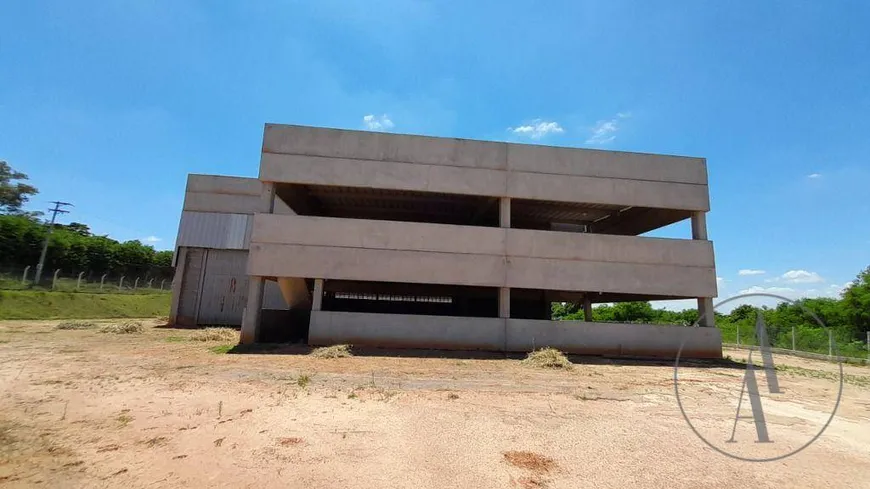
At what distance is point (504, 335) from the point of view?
18.2 m

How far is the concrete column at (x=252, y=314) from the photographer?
58.4 feet

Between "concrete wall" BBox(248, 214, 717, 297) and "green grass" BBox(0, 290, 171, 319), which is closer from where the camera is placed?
"concrete wall" BBox(248, 214, 717, 297)

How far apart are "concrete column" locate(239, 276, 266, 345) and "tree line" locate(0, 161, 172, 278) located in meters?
29.3

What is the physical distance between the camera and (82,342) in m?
16.7

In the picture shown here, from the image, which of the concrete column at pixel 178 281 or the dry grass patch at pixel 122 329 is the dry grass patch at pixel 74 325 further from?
the concrete column at pixel 178 281

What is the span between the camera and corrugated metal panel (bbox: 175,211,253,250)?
28.4m

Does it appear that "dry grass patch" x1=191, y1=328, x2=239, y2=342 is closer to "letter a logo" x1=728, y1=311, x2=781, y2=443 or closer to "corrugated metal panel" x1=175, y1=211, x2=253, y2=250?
"corrugated metal panel" x1=175, y1=211, x2=253, y2=250

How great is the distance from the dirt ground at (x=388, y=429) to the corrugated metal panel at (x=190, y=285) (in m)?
15.8

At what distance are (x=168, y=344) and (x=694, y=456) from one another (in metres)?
19.7

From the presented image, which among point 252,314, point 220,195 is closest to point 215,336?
point 252,314

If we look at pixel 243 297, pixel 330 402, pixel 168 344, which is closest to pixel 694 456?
pixel 330 402

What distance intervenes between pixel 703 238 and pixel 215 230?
3074 cm

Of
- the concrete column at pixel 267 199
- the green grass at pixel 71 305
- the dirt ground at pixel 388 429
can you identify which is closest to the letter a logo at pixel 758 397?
the dirt ground at pixel 388 429

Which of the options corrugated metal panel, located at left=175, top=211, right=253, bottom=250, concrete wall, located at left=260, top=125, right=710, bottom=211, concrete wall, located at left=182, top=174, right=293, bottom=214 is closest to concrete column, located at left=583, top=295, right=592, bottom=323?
concrete wall, located at left=260, top=125, right=710, bottom=211
